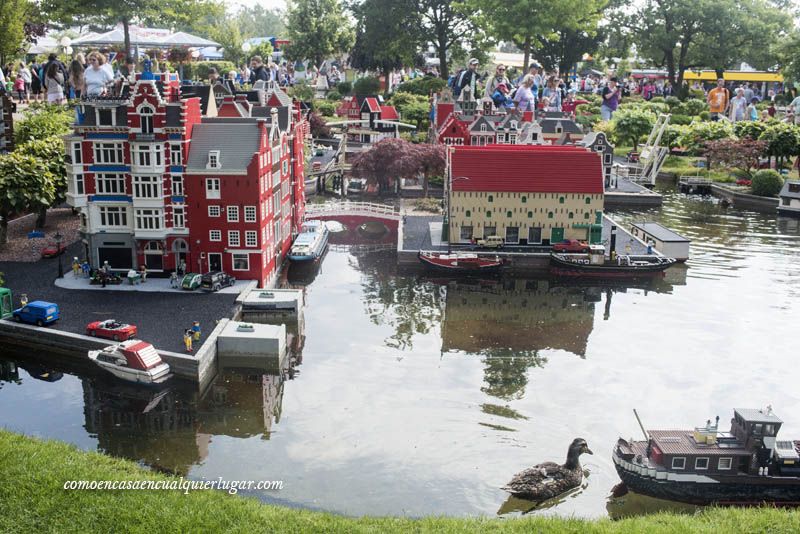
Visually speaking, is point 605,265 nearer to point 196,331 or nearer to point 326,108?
point 196,331

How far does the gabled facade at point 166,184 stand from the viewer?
52.4 m

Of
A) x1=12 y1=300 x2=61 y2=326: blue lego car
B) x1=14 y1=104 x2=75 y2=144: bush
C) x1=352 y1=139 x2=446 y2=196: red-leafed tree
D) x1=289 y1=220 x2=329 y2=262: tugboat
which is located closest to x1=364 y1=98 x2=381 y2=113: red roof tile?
x1=352 y1=139 x2=446 y2=196: red-leafed tree

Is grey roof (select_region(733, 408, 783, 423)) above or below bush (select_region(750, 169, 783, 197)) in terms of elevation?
below

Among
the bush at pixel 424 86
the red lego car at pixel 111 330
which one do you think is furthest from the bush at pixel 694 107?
the red lego car at pixel 111 330

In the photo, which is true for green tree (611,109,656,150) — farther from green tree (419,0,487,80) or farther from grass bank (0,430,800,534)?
grass bank (0,430,800,534)

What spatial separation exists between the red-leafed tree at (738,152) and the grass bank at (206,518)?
67.7 meters

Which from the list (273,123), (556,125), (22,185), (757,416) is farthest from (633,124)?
(757,416)

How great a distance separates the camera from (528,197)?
211 ft

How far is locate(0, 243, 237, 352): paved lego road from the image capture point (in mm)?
45125

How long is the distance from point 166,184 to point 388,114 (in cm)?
6127

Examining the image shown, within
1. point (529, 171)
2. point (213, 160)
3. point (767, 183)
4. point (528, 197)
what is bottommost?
point (767, 183)

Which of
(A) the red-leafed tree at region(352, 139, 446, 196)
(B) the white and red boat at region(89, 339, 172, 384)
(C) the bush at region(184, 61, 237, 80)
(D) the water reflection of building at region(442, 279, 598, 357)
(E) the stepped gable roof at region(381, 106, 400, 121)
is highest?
(C) the bush at region(184, 61, 237, 80)

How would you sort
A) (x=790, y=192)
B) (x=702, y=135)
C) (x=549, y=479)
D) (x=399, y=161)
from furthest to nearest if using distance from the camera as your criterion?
1. (x=702, y=135)
2. (x=790, y=192)
3. (x=399, y=161)
4. (x=549, y=479)

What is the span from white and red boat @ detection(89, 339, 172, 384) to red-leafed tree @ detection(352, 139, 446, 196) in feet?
143
